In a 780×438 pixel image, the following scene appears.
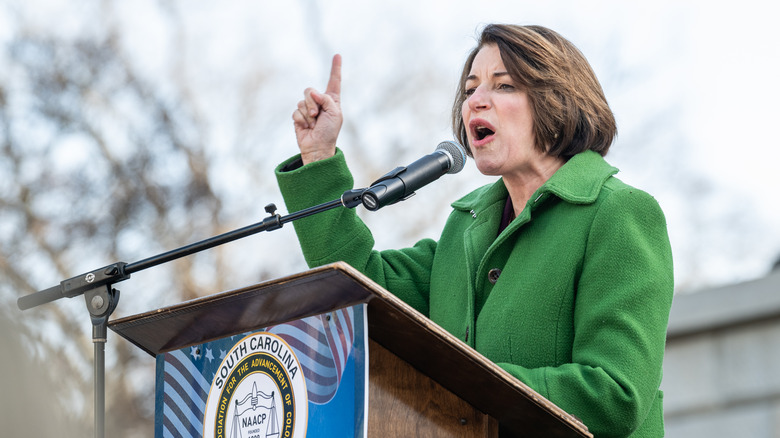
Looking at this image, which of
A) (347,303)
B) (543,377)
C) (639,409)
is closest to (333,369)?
(347,303)

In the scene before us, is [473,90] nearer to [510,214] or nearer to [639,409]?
[510,214]

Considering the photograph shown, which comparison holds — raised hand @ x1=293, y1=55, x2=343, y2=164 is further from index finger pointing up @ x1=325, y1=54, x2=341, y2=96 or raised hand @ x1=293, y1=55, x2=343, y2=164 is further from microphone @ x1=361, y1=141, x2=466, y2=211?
microphone @ x1=361, y1=141, x2=466, y2=211

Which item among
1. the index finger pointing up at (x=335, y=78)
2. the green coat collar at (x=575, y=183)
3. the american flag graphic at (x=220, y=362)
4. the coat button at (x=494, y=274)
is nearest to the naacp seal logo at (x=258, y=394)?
the american flag graphic at (x=220, y=362)

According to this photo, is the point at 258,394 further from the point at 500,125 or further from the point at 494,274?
the point at 500,125

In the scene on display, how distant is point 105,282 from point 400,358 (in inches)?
31.9

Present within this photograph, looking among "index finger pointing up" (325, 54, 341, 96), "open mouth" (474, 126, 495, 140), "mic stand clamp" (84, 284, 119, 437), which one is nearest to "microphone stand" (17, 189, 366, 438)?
"mic stand clamp" (84, 284, 119, 437)

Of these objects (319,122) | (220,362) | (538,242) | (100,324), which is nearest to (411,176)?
(538,242)

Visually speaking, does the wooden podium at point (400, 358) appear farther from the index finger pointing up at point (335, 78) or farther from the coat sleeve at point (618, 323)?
the index finger pointing up at point (335, 78)

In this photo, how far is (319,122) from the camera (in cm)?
258

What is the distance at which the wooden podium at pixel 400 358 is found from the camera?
1.64 m

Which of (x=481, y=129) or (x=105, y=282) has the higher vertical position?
(x=481, y=129)

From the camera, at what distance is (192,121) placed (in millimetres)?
10008

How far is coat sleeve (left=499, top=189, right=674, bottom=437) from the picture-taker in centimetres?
196

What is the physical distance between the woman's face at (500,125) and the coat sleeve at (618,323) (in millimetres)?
356
